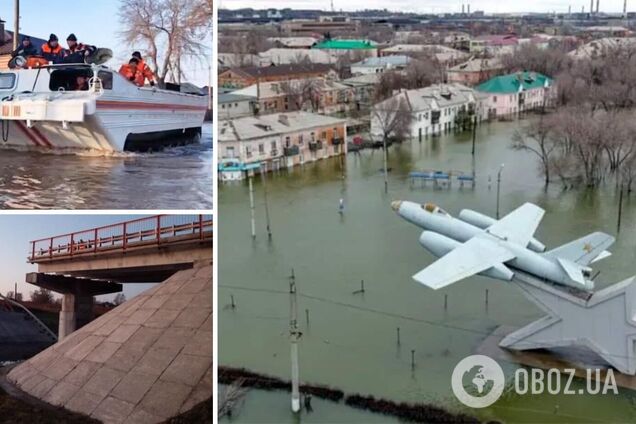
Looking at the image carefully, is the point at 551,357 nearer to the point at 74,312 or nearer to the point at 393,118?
the point at 74,312

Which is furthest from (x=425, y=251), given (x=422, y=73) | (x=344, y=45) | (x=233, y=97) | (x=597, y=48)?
(x=344, y=45)

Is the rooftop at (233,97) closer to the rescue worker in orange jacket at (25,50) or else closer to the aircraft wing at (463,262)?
the aircraft wing at (463,262)

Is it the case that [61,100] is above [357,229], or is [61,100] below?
above

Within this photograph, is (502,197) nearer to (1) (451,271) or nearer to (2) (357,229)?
(2) (357,229)

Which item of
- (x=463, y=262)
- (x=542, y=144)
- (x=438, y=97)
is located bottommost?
(x=463, y=262)

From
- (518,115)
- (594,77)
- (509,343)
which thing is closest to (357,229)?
(509,343)
